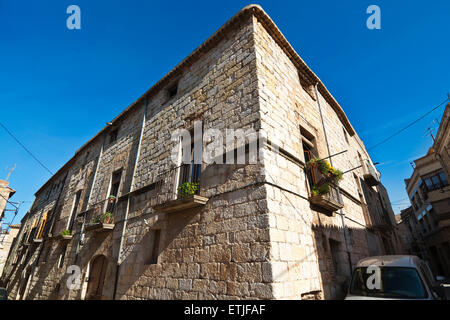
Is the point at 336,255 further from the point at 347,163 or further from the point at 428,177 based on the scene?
the point at 428,177

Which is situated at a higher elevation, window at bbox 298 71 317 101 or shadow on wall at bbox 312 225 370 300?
window at bbox 298 71 317 101

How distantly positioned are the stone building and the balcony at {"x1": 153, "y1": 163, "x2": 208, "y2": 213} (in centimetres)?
3

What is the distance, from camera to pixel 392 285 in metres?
3.83

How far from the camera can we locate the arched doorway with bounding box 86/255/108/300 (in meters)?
6.69

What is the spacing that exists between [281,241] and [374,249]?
6.55 meters

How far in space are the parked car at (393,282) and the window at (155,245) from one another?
426cm

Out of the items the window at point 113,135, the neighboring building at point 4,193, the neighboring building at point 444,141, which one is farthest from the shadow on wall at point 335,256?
the neighboring building at point 4,193

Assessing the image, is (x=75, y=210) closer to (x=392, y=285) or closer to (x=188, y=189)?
(x=188, y=189)

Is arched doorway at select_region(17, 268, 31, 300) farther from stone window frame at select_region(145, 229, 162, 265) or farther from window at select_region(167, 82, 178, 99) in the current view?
window at select_region(167, 82, 178, 99)

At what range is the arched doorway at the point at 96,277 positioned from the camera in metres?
6.69

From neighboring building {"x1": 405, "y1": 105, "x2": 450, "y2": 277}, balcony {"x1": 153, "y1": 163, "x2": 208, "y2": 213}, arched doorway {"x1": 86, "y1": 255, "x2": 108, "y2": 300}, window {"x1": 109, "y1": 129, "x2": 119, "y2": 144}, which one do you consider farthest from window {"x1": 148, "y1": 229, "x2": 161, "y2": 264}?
neighboring building {"x1": 405, "y1": 105, "x2": 450, "y2": 277}

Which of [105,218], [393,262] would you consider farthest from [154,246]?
[393,262]

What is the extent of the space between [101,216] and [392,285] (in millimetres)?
8068

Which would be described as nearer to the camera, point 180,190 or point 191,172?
point 180,190
